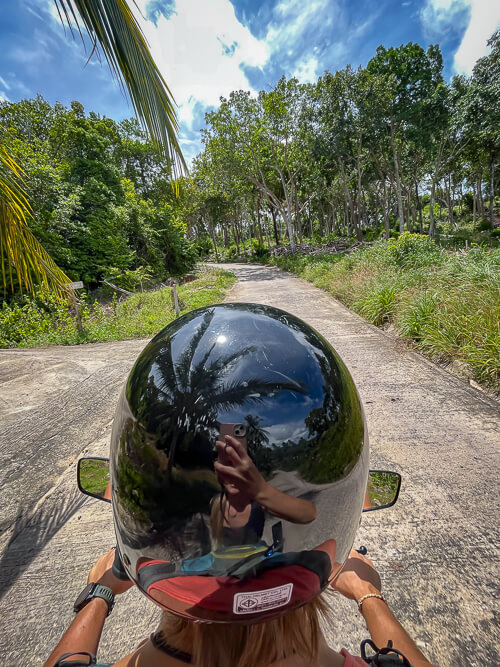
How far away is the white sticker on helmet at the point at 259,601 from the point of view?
625 millimetres

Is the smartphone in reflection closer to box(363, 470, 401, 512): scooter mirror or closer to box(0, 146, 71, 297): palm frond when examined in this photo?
box(363, 470, 401, 512): scooter mirror

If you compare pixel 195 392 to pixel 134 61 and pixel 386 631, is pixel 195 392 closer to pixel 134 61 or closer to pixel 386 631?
pixel 386 631

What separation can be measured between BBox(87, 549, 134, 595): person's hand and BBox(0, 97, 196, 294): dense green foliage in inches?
399

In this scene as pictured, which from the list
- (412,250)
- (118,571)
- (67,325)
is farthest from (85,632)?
(412,250)

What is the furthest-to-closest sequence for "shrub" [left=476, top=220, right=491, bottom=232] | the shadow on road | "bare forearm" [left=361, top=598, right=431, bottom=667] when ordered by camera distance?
Answer: "shrub" [left=476, top=220, right=491, bottom=232]
the shadow on road
"bare forearm" [left=361, top=598, right=431, bottom=667]

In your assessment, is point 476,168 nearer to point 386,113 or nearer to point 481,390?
point 386,113

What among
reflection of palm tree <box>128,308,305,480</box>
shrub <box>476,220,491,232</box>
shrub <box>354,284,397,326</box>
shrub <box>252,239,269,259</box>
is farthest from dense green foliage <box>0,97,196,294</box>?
shrub <box>476,220,491,232</box>

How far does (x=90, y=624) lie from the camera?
0.93 meters

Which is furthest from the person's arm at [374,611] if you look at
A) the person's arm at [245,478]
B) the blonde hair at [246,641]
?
the person's arm at [245,478]

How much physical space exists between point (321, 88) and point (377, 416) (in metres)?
21.8

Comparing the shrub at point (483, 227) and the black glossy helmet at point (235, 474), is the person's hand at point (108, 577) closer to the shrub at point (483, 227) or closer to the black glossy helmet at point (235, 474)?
the black glossy helmet at point (235, 474)

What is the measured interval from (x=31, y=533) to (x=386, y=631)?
7.22 feet

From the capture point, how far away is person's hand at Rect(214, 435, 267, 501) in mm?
636

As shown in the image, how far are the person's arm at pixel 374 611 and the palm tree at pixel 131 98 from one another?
313 centimetres
